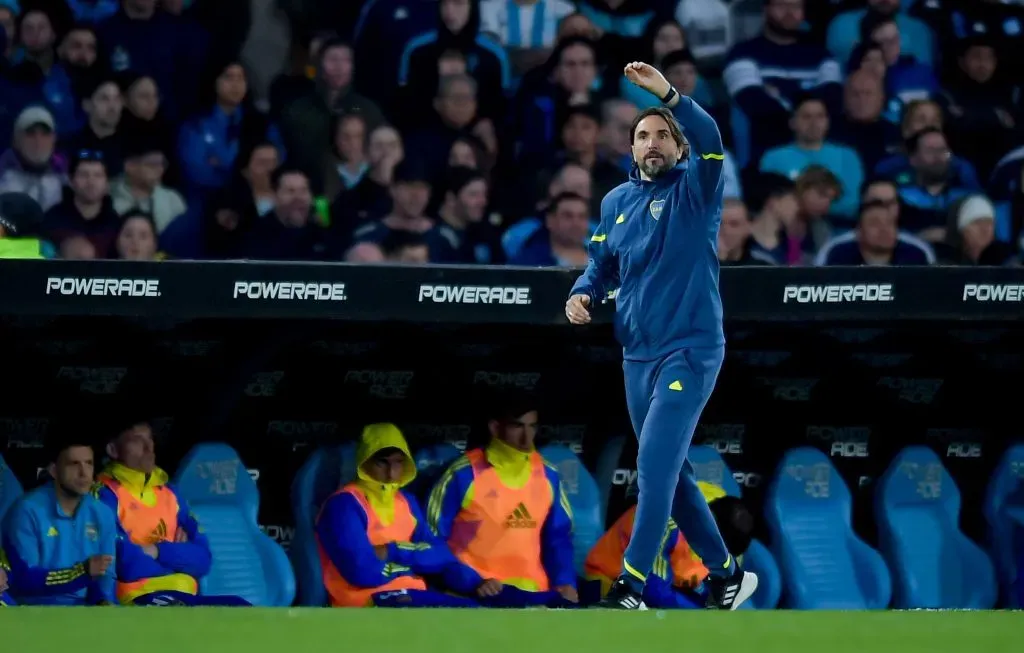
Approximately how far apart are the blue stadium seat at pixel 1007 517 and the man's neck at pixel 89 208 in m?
4.77

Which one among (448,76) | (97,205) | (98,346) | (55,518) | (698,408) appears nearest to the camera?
(698,408)

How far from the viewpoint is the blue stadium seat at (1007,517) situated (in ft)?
29.2

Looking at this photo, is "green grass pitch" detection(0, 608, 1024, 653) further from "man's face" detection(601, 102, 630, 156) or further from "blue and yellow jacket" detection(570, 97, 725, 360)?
"man's face" detection(601, 102, 630, 156)

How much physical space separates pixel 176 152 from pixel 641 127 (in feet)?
12.7

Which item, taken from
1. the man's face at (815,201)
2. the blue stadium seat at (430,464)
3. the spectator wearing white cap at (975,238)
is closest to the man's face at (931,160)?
the spectator wearing white cap at (975,238)

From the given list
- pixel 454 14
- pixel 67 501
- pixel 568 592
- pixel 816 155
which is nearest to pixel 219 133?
pixel 454 14

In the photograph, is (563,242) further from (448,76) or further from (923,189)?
(923,189)

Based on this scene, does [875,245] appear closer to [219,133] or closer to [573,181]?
[573,181]

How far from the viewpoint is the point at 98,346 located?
8.30m

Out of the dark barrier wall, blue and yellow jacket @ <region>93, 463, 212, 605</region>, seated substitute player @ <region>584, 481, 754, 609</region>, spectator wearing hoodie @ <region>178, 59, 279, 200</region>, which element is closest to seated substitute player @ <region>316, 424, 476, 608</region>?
the dark barrier wall

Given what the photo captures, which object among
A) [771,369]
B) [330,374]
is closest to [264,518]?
[330,374]

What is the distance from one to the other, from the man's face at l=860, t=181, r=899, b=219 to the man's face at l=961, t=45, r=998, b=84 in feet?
4.23

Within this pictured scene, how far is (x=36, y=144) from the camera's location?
914 cm

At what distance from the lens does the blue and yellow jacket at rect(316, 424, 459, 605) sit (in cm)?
789
